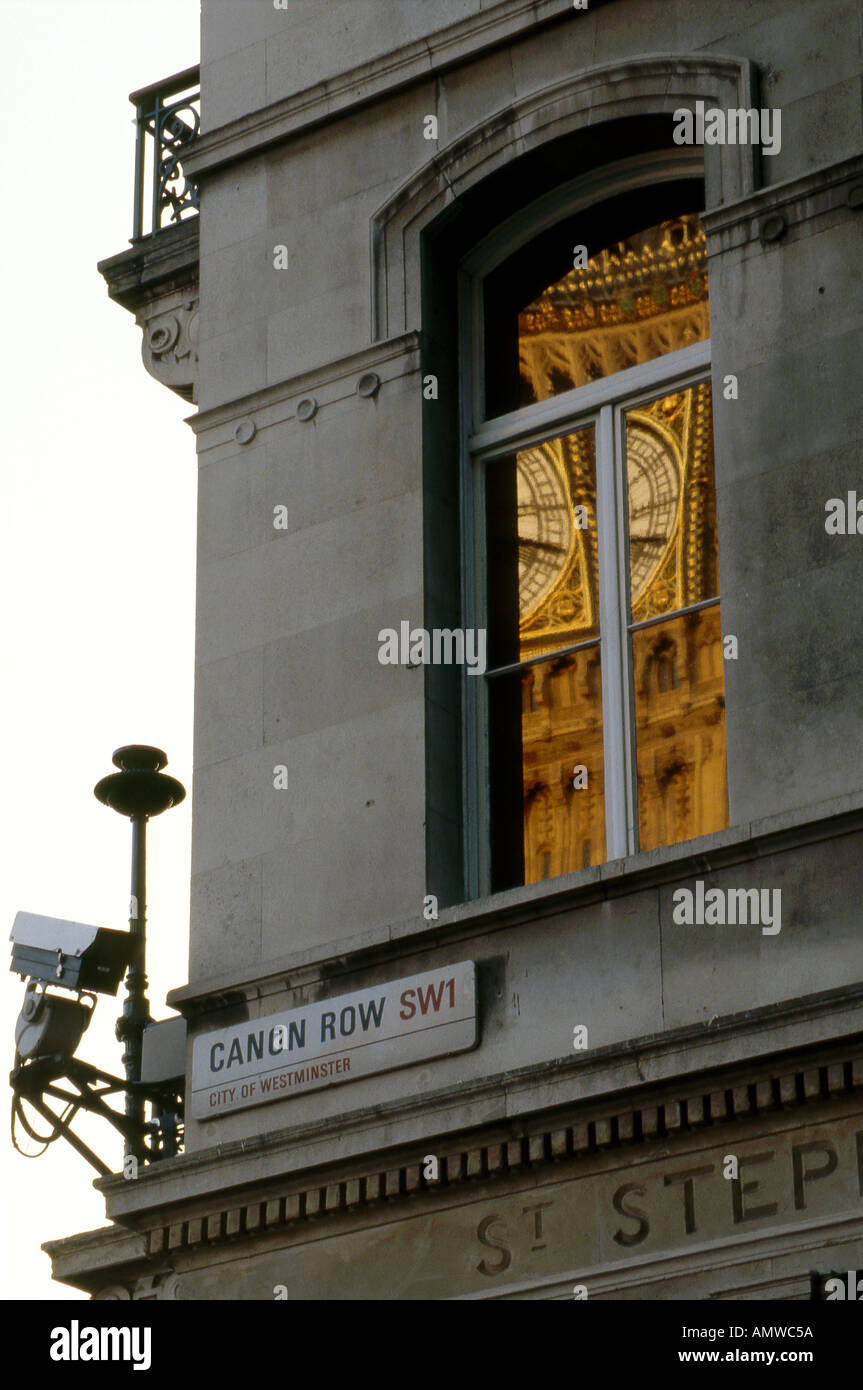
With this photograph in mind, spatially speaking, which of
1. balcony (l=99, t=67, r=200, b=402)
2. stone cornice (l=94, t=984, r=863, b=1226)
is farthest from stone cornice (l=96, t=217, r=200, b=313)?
stone cornice (l=94, t=984, r=863, b=1226)

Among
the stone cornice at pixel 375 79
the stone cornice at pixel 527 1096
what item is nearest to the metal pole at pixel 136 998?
the stone cornice at pixel 527 1096

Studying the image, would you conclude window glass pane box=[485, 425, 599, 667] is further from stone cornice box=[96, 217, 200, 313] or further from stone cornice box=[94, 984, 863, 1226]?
stone cornice box=[96, 217, 200, 313]

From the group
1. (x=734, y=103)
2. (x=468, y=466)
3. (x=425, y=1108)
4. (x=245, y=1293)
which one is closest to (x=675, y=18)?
(x=734, y=103)

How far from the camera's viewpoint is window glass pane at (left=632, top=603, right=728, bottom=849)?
14547 mm

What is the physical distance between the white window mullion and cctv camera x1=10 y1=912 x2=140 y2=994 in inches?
134

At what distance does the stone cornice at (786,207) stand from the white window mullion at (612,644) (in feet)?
4.23

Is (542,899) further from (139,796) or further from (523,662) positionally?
(139,796)

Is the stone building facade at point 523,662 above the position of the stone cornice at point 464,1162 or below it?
above

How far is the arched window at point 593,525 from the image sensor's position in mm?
14867

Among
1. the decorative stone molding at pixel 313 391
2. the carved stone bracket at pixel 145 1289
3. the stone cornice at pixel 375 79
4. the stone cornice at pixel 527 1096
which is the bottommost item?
the carved stone bracket at pixel 145 1289

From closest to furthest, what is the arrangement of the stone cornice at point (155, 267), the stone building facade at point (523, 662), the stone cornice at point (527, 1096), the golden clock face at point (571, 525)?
1. the stone cornice at point (527, 1096)
2. the stone building facade at point (523, 662)
3. the golden clock face at point (571, 525)
4. the stone cornice at point (155, 267)

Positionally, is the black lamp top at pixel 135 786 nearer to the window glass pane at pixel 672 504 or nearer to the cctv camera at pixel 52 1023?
the cctv camera at pixel 52 1023

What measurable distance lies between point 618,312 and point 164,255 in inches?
138
